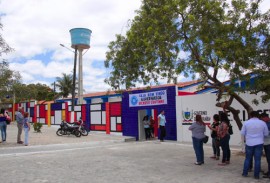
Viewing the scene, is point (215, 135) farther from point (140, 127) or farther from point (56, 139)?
point (56, 139)

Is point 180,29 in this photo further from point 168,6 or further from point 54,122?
point 54,122

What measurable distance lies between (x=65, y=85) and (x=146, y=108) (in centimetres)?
3349

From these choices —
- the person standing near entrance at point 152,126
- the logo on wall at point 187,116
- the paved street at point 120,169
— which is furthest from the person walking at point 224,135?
the person standing near entrance at point 152,126

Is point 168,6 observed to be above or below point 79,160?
above

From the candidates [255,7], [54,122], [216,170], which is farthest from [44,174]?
[54,122]

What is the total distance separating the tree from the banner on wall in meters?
6.94

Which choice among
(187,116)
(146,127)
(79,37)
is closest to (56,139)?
(146,127)

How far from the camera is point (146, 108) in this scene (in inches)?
756

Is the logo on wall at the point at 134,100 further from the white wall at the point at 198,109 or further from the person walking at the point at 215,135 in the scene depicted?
the person walking at the point at 215,135

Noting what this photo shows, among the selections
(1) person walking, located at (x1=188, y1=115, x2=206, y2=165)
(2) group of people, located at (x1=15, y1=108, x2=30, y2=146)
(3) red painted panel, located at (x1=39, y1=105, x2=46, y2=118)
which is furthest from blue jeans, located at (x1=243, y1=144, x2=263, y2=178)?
(3) red painted panel, located at (x1=39, y1=105, x2=46, y2=118)

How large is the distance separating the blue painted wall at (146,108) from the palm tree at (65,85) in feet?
102

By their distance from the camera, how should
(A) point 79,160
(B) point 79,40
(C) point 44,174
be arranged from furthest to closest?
(B) point 79,40, (A) point 79,160, (C) point 44,174

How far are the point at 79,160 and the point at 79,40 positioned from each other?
22.1 metres

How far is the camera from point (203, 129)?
31.9 ft
